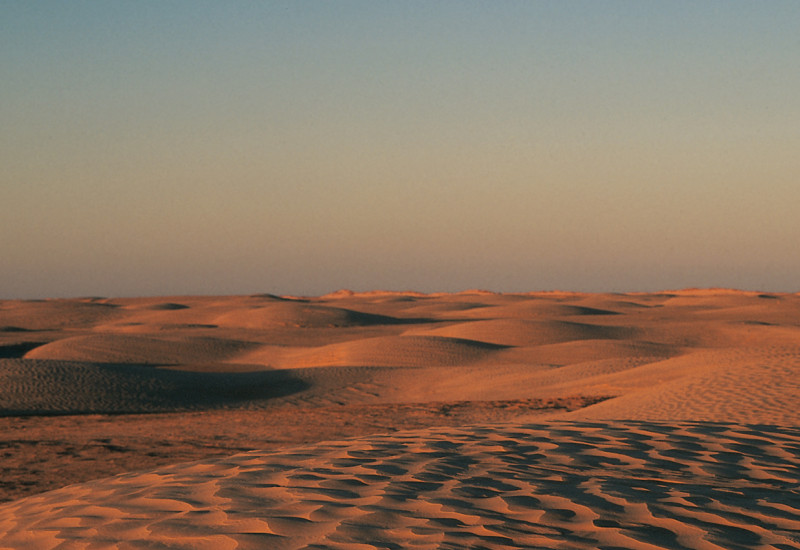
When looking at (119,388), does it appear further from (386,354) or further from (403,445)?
(403,445)

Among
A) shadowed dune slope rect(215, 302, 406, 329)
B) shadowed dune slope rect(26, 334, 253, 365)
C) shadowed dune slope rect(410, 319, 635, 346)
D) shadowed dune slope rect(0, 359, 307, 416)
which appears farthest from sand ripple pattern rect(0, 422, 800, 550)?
shadowed dune slope rect(215, 302, 406, 329)

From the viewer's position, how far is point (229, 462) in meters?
5.22

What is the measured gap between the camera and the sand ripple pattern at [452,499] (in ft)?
11.2

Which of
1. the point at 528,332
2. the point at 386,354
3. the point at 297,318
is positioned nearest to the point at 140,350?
the point at 386,354

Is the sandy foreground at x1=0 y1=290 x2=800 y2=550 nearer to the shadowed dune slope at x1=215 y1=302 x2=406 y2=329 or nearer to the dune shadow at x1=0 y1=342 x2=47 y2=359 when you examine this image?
the dune shadow at x1=0 y1=342 x2=47 y2=359

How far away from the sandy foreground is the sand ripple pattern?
18 millimetres

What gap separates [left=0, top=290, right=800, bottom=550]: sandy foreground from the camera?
11.8 feet

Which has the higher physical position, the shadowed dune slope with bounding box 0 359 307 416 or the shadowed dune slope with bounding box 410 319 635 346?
the shadowed dune slope with bounding box 410 319 635 346

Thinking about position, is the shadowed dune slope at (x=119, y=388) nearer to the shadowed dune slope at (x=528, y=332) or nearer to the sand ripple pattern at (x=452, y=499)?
the sand ripple pattern at (x=452, y=499)

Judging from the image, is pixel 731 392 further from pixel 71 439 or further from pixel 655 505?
pixel 71 439

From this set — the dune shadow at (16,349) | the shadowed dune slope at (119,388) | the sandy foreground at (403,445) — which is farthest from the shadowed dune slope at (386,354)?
the dune shadow at (16,349)

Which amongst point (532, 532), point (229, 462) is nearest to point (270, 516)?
point (532, 532)

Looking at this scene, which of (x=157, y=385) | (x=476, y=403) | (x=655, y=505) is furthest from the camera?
(x=157, y=385)

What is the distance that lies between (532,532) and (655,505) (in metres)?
0.83
